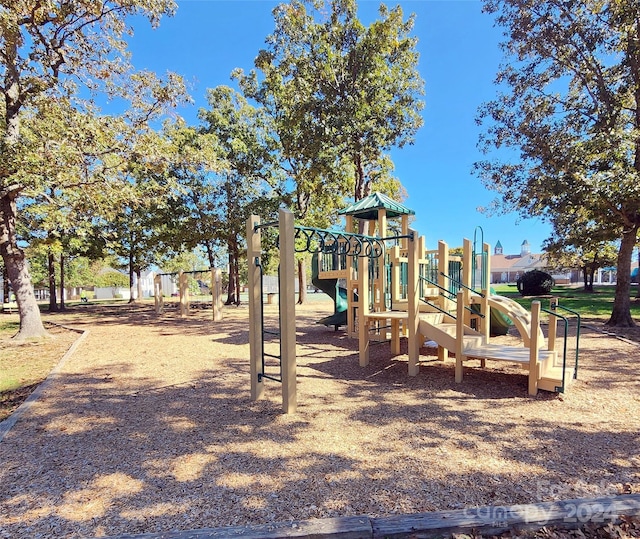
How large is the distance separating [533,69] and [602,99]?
188cm

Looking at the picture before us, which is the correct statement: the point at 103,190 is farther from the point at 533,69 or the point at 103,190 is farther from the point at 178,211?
the point at 533,69

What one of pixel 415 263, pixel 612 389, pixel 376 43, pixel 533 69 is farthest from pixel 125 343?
pixel 533 69

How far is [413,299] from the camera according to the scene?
5.14 m

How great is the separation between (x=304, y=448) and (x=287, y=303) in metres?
1.36

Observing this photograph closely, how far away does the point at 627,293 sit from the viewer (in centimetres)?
951

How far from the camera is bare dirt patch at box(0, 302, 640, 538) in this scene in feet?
7.39

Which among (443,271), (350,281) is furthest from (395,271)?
(350,281)

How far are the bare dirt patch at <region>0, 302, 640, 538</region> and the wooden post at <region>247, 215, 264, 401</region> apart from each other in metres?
0.31

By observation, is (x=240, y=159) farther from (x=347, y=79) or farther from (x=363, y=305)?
(x=363, y=305)

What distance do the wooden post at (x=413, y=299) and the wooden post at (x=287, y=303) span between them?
1959mm

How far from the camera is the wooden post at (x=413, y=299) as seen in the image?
4.96m

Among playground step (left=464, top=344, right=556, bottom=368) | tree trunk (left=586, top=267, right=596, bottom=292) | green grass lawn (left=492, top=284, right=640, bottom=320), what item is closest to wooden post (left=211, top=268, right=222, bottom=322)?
green grass lawn (left=492, top=284, right=640, bottom=320)

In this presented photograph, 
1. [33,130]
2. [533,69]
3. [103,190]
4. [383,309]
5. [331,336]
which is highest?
[533,69]

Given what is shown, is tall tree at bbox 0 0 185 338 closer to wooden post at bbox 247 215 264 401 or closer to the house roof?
wooden post at bbox 247 215 264 401
